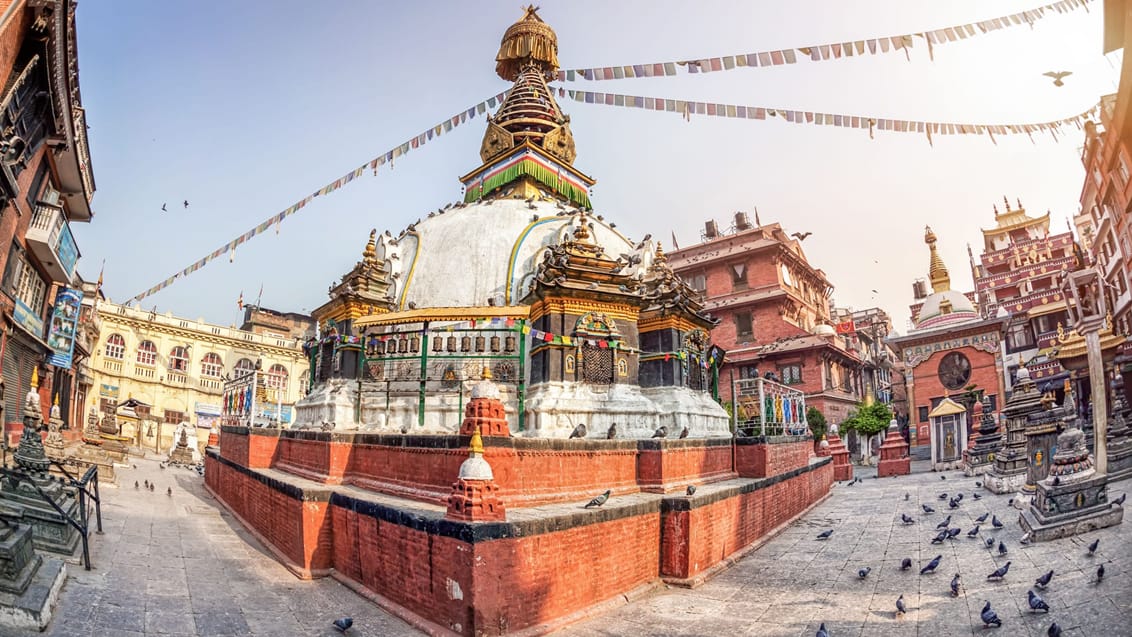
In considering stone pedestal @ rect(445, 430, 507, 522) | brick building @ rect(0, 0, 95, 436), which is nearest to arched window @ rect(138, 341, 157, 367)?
brick building @ rect(0, 0, 95, 436)

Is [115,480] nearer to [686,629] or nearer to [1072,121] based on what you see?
[686,629]

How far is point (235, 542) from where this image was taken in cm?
1076

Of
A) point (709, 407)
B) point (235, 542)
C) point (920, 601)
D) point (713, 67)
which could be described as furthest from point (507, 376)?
point (920, 601)

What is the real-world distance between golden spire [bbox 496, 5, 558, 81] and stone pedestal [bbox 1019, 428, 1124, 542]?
23.3 m

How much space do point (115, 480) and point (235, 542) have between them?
30.4 ft

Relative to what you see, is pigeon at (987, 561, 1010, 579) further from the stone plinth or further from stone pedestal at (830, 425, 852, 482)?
stone pedestal at (830, 425, 852, 482)

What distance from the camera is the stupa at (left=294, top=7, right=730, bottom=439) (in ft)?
43.2

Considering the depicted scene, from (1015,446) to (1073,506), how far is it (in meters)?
9.05

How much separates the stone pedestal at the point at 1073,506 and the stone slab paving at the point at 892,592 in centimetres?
20

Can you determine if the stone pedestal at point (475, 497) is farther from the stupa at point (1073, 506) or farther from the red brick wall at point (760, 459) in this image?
the stupa at point (1073, 506)

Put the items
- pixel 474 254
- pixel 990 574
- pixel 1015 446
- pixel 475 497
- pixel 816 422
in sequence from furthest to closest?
pixel 816 422 → pixel 474 254 → pixel 1015 446 → pixel 990 574 → pixel 475 497

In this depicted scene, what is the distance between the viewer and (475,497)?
257 inches

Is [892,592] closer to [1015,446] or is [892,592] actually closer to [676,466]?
[676,466]

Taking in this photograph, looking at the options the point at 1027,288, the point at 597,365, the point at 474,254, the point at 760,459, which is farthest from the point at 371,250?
the point at 1027,288
